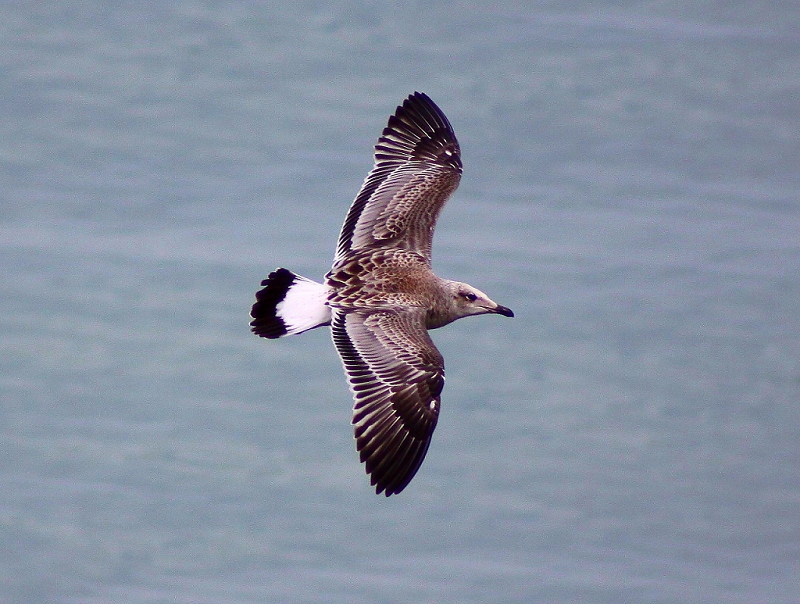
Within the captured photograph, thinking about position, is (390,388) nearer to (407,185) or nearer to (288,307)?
(288,307)

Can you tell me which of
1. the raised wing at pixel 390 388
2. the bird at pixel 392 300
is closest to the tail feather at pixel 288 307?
the bird at pixel 392 300

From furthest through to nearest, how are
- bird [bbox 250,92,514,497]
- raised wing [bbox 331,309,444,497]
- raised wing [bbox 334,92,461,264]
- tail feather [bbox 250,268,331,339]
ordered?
raised wing [bbox 334,92,461,264]
tail feather [bbox 250,268,331,339]
bird [bbox 250,92,514,497]
raised wing [bbox 331,309,444,497]

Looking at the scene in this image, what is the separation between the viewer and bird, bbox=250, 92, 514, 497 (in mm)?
7277

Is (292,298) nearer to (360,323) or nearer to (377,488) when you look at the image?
(360,323)

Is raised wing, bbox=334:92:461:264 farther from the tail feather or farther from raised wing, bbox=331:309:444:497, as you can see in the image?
raised wing, bbox=331:309:444:497

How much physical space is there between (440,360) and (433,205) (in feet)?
5.30

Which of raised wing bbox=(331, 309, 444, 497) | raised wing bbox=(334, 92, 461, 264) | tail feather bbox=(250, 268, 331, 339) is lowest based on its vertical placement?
raised wing bbox=(331, 309, 444, 497)

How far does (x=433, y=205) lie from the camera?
884 centimetres

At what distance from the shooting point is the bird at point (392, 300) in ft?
23.9

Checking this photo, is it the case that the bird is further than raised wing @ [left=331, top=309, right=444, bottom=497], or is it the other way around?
the bird

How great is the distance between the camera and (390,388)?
7375 mm

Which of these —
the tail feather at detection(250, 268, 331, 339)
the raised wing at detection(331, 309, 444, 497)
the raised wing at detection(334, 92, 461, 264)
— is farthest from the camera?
the raised wing at detection(334, 92, 461, 264)

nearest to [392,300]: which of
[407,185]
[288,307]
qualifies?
[288,307]

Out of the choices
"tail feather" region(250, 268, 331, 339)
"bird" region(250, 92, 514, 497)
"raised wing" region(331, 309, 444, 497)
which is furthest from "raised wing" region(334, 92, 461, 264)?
"raised wing" region(331, 309, 444, 497)
